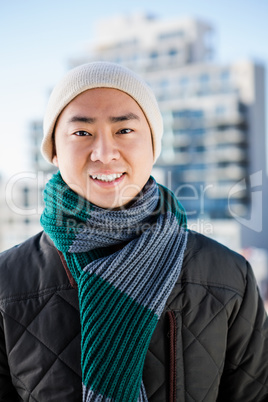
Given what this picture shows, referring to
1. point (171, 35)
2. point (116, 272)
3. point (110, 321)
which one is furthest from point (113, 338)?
point (171, 35)

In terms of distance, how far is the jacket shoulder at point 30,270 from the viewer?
3.04ft

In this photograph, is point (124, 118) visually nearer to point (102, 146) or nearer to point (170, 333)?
point (102, 146)

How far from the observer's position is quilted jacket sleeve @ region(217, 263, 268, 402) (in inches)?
37.6

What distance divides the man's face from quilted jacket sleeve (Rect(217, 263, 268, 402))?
0.42 m

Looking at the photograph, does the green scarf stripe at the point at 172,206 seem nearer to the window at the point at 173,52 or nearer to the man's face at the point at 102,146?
the man's face at the point at 102,146

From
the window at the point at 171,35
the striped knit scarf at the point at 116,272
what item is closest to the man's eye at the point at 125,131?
the striped knit scarf at the point at 116,272

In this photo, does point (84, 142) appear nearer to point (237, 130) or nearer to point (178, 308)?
point (178, 308)

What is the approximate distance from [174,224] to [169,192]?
126 millimetres

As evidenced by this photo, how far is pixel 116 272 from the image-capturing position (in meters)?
0.90

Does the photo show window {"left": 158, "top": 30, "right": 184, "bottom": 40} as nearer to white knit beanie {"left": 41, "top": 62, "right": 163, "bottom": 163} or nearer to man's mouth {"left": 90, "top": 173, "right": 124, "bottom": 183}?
white knit beanie {"left": 41, "top": 62, "right": 163, "bottom": 163}

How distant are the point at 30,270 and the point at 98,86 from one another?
1.55ft

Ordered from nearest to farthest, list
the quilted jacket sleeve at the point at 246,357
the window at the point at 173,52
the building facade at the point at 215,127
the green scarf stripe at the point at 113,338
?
the green scarf stripe at the point at 113,338, the quilted jacket sleeve at the point at 246,357, the building facade at the point at 215,127, the window at the point at 173,52

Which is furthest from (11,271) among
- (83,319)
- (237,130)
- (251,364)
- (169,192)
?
(237,130)

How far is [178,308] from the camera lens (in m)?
0.93
